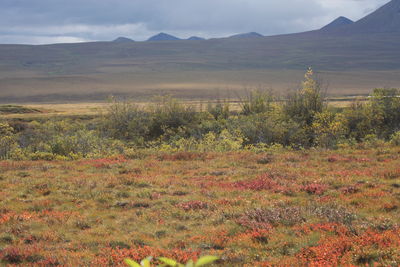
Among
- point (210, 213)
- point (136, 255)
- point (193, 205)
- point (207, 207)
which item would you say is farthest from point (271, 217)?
point (136, 255)

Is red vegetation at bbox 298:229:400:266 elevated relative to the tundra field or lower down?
elevated

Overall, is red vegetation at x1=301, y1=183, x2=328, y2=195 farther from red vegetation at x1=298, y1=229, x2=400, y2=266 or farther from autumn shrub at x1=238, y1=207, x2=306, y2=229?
red vegetation at x1=298, y1=229, x2=400, y2=266

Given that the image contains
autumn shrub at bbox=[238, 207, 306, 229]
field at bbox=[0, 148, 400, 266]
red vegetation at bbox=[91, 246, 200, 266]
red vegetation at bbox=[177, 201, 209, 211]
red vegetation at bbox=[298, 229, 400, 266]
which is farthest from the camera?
red vegetation at bbox=[177, 201, 209, 211]

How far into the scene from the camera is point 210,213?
10641mm

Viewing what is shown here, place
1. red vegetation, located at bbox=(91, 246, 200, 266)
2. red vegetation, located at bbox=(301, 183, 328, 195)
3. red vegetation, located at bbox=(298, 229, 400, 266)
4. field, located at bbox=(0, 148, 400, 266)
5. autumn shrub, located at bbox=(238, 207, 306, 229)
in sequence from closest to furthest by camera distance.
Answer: red vegetation, located at bbox=(298, 229, 400, 266), red vegetation, located at bbox=(91, 246, 200, 266), field, located at bbox=(0, 148, 400, 266), autumn shrub, located at bbox=(238, 207, 306, 229), red vegetation, located at bbox=(301, 183, 328, 195)

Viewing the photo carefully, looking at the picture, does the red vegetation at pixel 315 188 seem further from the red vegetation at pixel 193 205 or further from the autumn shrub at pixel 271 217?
the red vegetation at pixel 193 205

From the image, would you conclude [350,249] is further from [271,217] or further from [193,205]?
[193,205]

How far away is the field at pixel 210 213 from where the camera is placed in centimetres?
781

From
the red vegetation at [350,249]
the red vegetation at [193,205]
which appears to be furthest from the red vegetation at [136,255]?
the red vegetation at [193,205]

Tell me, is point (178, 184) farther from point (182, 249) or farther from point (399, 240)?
point (399, 240)

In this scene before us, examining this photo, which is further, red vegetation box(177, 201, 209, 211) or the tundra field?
red vegetation box(177, 201, 209, 211)

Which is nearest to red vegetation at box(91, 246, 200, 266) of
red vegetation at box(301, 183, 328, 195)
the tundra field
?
the tundra field

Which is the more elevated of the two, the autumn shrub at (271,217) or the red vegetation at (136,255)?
the autumn shrub at (271,217)

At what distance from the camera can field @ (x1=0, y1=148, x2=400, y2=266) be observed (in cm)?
781
